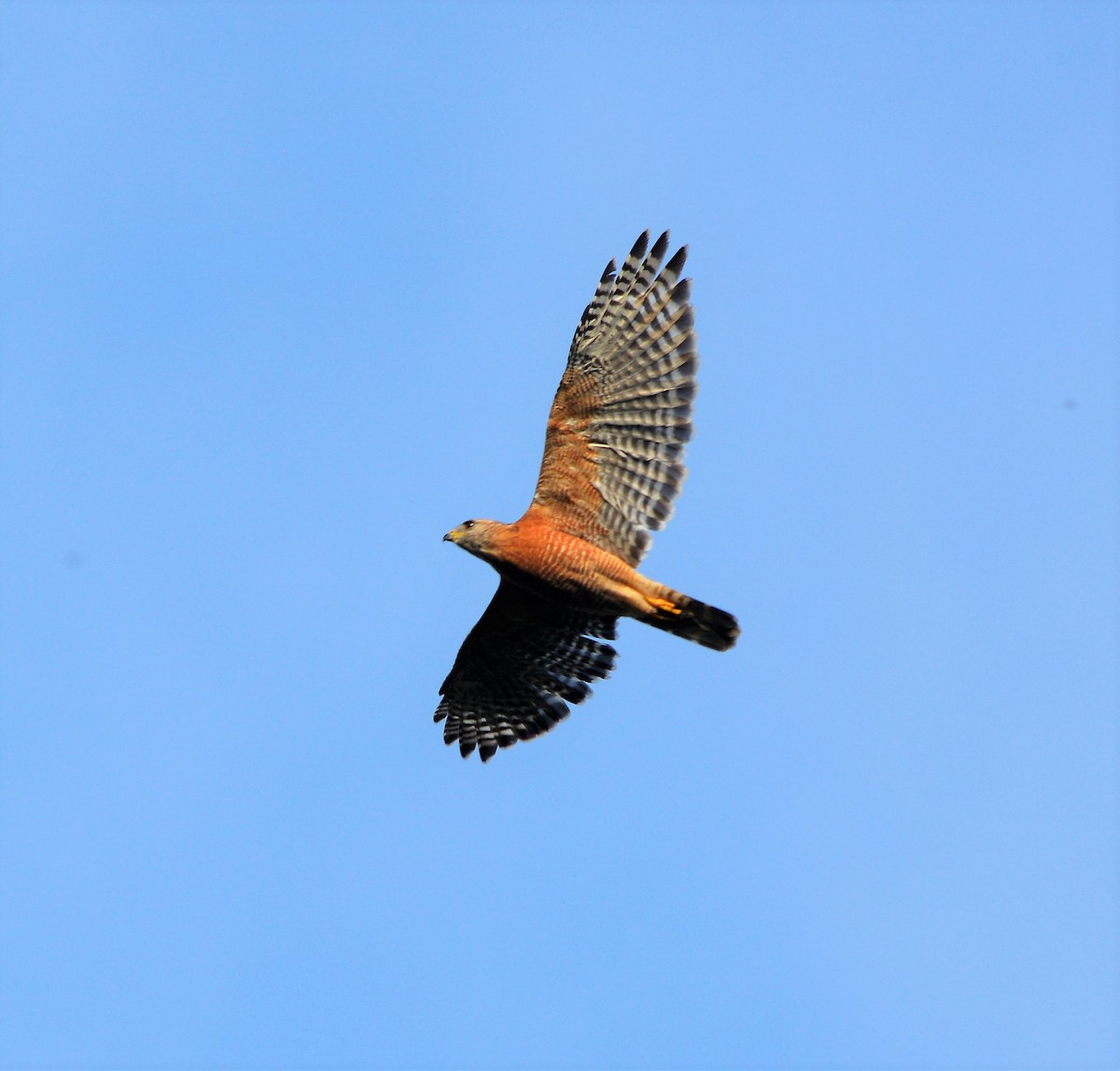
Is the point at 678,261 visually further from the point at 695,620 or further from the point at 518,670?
the point at 518,670

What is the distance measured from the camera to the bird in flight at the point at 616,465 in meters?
16.5

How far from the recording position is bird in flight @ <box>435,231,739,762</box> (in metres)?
16.5

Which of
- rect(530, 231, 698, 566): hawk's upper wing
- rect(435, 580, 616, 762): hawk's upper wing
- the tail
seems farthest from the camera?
rect(435, 580, 616, 762): hawk's upper wing

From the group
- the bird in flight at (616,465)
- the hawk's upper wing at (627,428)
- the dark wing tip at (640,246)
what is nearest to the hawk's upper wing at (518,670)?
the bird in flight at (616,465)

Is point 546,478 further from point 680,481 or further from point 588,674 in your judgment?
point 588,674

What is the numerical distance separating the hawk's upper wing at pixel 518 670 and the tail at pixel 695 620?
1.20 m

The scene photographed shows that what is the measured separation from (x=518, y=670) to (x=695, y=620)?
2.64 meters

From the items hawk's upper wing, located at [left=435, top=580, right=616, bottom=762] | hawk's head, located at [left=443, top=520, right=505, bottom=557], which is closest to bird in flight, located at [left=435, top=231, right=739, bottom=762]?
hawk's head, located at [left=443, top=520, right=505, bottom=557]

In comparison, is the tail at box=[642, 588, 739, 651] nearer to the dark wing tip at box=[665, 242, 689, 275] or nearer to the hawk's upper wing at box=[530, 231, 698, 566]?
the hawk's upper wing at box=[530, 231, 698, 566]

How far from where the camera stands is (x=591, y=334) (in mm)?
16891

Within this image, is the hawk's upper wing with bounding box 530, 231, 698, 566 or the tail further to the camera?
the hawk's upper wing with bounding box 530, 231, 698, 566

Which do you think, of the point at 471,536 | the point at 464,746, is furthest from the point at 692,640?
the point at 464,746

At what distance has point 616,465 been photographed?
55.1ft

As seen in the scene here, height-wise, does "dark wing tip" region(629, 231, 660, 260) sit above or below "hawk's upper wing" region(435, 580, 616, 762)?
above
